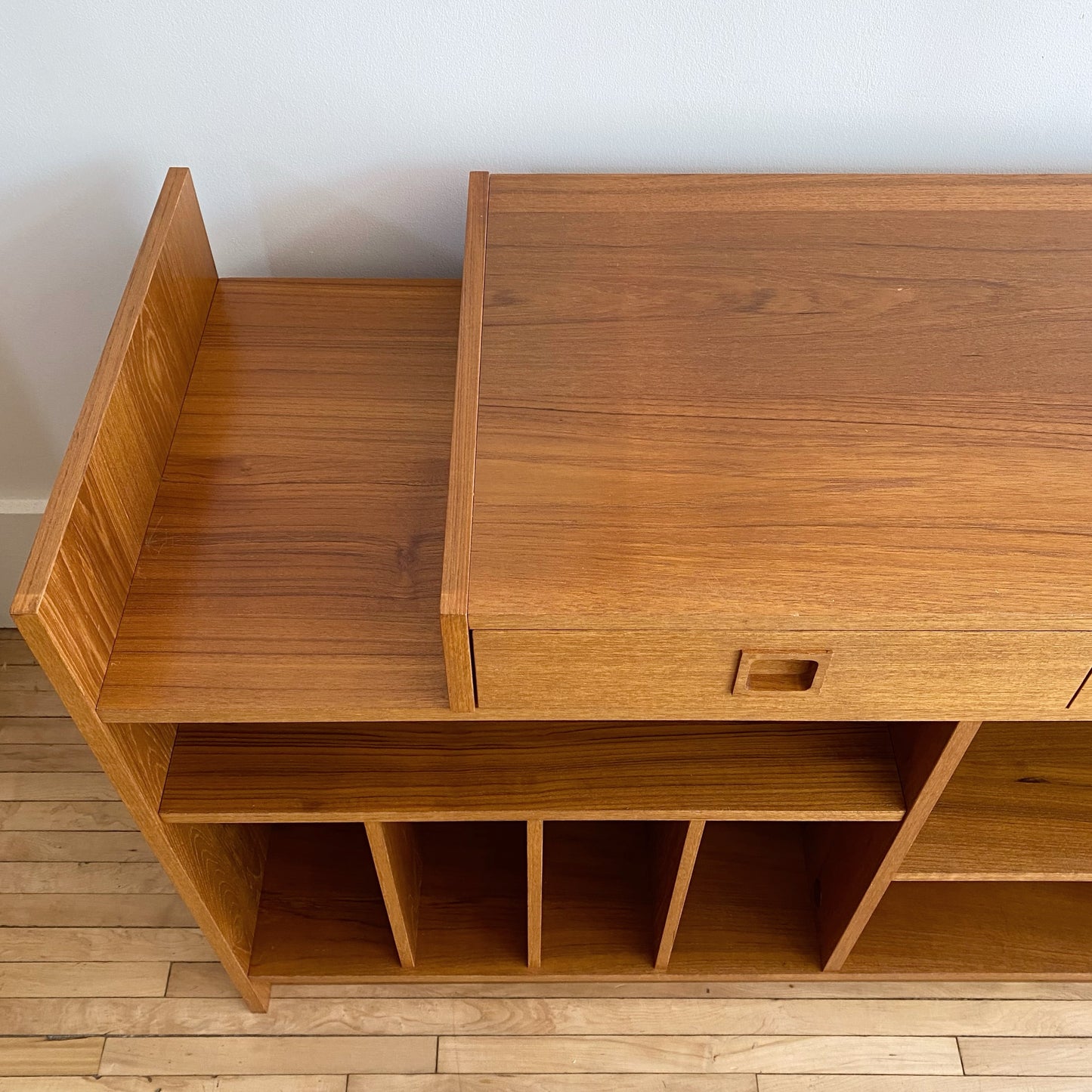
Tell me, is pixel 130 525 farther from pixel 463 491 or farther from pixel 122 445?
pixel 463 491

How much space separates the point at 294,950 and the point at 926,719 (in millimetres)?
801

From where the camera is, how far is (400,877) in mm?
1159

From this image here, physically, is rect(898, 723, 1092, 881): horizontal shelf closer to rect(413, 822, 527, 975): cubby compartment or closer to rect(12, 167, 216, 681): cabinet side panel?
rect(413, 822, 527, 975): cubby compartment

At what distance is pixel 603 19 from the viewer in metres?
0.99

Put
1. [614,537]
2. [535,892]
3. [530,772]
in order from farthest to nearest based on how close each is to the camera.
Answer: [535,892] < [530,772] < [614,537]

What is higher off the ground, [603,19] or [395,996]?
[603,19]

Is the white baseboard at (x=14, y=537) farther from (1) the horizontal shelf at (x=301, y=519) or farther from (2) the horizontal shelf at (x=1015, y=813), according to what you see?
(2) the horizontal shelf at (x=1015, y=813)

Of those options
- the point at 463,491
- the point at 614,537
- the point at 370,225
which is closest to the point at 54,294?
the point at 370,225

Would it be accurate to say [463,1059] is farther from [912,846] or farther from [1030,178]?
[1030,178]

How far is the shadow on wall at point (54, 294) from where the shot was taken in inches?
44.2

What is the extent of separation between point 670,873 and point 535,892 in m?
0.15

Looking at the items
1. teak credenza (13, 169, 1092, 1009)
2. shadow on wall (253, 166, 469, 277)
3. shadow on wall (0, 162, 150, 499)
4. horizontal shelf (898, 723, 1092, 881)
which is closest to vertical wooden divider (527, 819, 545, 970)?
teak credenza (13, 169, 1092, 1009)

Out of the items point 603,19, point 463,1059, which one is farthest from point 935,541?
point 463,1059

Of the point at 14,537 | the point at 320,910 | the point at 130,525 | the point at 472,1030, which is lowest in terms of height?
the point at 472,1030
